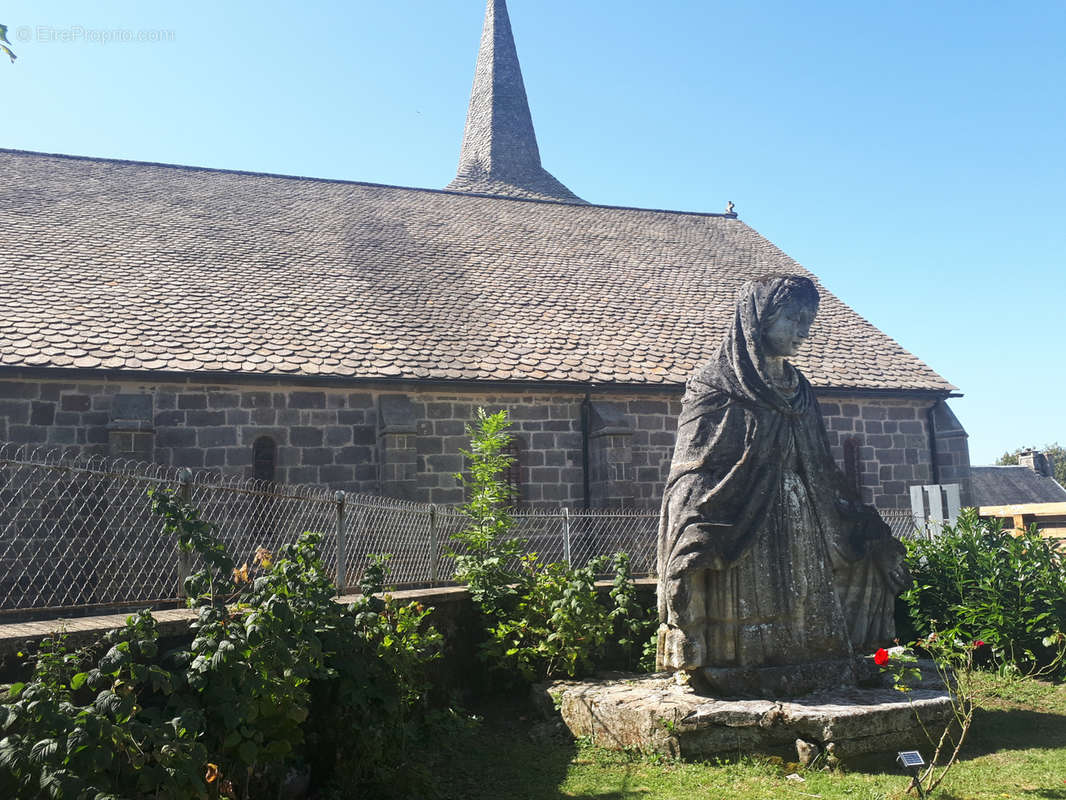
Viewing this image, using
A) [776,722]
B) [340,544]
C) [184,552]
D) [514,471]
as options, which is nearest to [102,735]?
[184,552]

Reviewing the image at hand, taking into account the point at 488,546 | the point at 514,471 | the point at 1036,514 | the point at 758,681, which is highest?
the point at 514,471

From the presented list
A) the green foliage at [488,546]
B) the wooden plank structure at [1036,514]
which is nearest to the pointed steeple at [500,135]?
the green foliage at [488,546]

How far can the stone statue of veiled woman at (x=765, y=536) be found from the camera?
584 cm

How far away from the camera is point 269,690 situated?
13.3ft

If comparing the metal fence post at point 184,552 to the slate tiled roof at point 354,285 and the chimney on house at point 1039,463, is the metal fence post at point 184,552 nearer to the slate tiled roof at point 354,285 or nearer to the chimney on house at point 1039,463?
the slate tiled roof at point 354,285

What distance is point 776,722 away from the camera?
5508mm

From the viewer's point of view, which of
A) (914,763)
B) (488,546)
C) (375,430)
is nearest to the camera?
(914,763)

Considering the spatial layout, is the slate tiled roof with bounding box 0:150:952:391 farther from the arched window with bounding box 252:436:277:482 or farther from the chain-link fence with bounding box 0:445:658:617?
the chain-link fence with bounding box 0:445:658:617

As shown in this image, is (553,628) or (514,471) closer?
(553,628)

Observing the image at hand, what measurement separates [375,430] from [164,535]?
327 inches

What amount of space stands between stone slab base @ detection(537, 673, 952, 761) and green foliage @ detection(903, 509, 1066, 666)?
7.59ft

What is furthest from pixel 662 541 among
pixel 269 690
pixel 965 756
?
pixel 269 690

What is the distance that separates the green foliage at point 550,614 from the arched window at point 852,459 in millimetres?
8373

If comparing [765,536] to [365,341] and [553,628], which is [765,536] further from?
[365,341]
